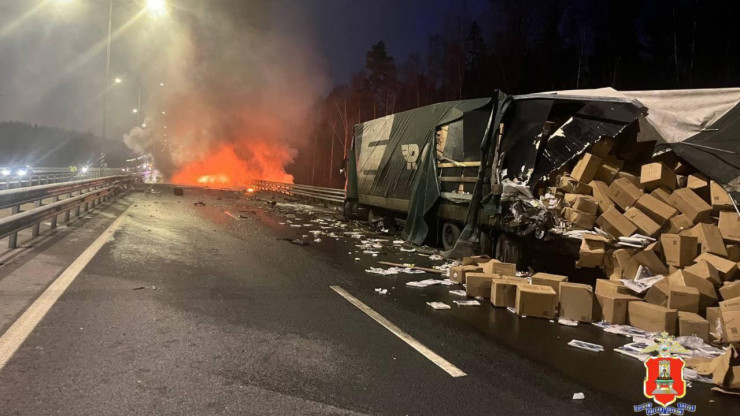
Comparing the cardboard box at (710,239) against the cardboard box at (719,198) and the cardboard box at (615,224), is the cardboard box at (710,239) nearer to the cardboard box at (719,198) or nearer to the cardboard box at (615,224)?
the cardboard box at (719,198)

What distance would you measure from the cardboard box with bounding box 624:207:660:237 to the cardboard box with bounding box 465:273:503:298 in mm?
1933

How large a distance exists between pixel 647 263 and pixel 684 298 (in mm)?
905

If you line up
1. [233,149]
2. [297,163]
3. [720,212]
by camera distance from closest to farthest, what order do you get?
[720,212]
[233,149]
[297,163]

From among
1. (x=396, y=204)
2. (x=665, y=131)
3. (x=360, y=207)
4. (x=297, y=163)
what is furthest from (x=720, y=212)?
(x=297, y=163)

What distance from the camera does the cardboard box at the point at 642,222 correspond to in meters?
6.05

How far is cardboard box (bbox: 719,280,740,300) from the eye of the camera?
491 cm

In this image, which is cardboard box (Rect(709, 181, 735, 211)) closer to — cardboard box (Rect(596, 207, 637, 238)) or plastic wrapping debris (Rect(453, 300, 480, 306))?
cardboard box (Rect(596, 207, 637, 238))

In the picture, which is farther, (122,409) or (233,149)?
(233,149)

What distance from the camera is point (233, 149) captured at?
42875 mm

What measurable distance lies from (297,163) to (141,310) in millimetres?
50490

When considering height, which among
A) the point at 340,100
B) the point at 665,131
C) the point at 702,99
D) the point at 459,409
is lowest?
the point at 459,409

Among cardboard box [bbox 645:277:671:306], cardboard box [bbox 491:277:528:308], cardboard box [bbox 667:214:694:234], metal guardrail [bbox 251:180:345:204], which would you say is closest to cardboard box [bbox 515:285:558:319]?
cardboard box [bbox 491:277:528:308]

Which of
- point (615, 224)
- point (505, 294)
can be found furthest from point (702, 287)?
point (505, 294)

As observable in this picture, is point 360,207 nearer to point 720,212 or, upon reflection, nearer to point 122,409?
point 720,212
